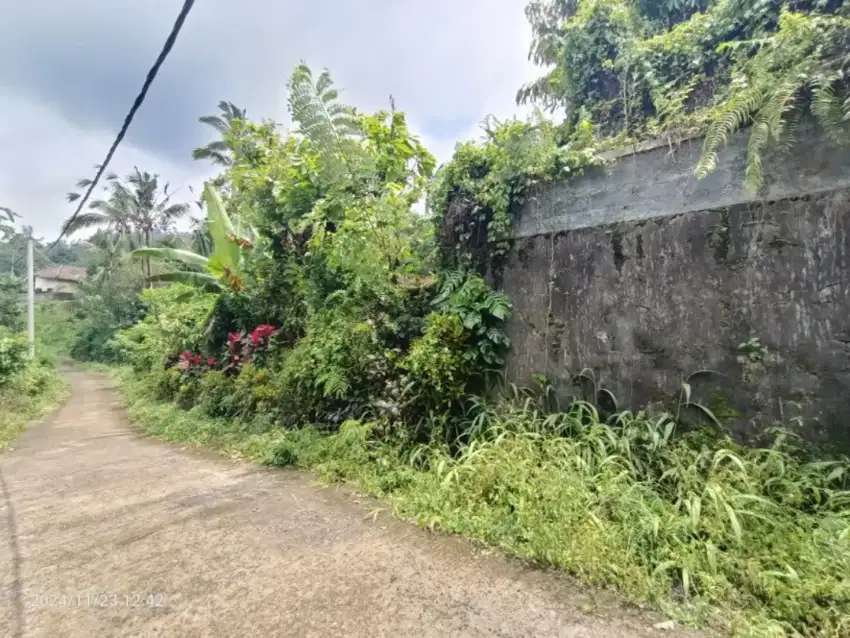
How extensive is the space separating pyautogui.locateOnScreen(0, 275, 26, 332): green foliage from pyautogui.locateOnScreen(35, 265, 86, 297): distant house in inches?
885

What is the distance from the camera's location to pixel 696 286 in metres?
3.09

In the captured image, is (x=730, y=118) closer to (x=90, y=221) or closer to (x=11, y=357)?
(x=11, y=357)

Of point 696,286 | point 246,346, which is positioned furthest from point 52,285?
point 696,286

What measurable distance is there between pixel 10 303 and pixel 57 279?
1114 inches

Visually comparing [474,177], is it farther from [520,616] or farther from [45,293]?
[45,293]

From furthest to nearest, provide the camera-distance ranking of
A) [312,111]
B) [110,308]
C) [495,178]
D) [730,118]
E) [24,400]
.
A: [110,308] → [24,400] → [312,111] → [495,178] → [730,118]

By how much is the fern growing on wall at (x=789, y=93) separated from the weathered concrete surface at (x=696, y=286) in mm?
179

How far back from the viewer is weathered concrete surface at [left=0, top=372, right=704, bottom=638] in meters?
1.83

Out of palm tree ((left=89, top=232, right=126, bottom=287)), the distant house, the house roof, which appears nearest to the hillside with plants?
palm tree ((left=89, top=232, right=126, bottom=287))

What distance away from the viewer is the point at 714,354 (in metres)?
3.00

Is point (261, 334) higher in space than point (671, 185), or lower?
lower

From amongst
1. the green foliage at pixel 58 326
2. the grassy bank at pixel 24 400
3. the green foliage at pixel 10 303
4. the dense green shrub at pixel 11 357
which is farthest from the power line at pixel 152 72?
the green foliage at pixel 58 326

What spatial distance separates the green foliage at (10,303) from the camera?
16922mm

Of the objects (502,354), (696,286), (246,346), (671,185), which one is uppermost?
(671,185)
